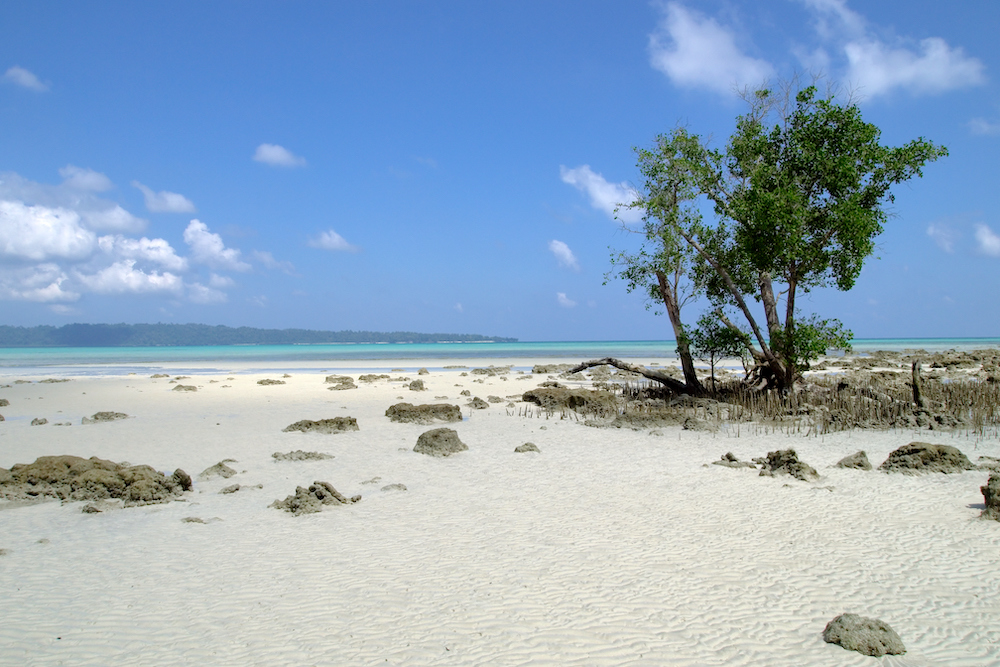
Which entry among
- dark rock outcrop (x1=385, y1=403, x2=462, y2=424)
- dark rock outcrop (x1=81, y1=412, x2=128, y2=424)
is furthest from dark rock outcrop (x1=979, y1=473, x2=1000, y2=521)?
dark rock outcrop (x1=81, y1=412, x2=128, y2=424)

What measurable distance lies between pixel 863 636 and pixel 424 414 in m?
10.8

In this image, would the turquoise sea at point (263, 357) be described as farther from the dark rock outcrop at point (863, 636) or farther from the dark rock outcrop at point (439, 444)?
the dark rock outcrop at point (863, 636)

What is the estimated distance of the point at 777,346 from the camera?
14.4m

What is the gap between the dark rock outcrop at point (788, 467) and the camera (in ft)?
26.5

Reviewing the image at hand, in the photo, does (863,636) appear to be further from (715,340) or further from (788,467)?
(715,340)

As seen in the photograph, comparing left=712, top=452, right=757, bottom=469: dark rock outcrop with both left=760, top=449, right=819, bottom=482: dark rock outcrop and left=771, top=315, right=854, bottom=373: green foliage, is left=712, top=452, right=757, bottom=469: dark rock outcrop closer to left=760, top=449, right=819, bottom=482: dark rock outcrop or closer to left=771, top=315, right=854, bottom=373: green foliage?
left=760, top=449, right=819, bottom=482: dark rock outcrop

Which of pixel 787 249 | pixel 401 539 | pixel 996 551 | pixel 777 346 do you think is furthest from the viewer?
pixel 777 346

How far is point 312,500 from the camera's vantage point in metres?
6.96

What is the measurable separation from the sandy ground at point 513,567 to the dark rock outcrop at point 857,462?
0.27m

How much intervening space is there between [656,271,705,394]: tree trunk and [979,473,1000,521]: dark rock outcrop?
9.45 metres

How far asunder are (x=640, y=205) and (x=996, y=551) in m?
11.1

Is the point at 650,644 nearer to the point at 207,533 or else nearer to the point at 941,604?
the point at 941,604

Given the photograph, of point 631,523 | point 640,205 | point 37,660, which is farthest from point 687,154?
point 37,660

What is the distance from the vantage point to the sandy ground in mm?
3914
